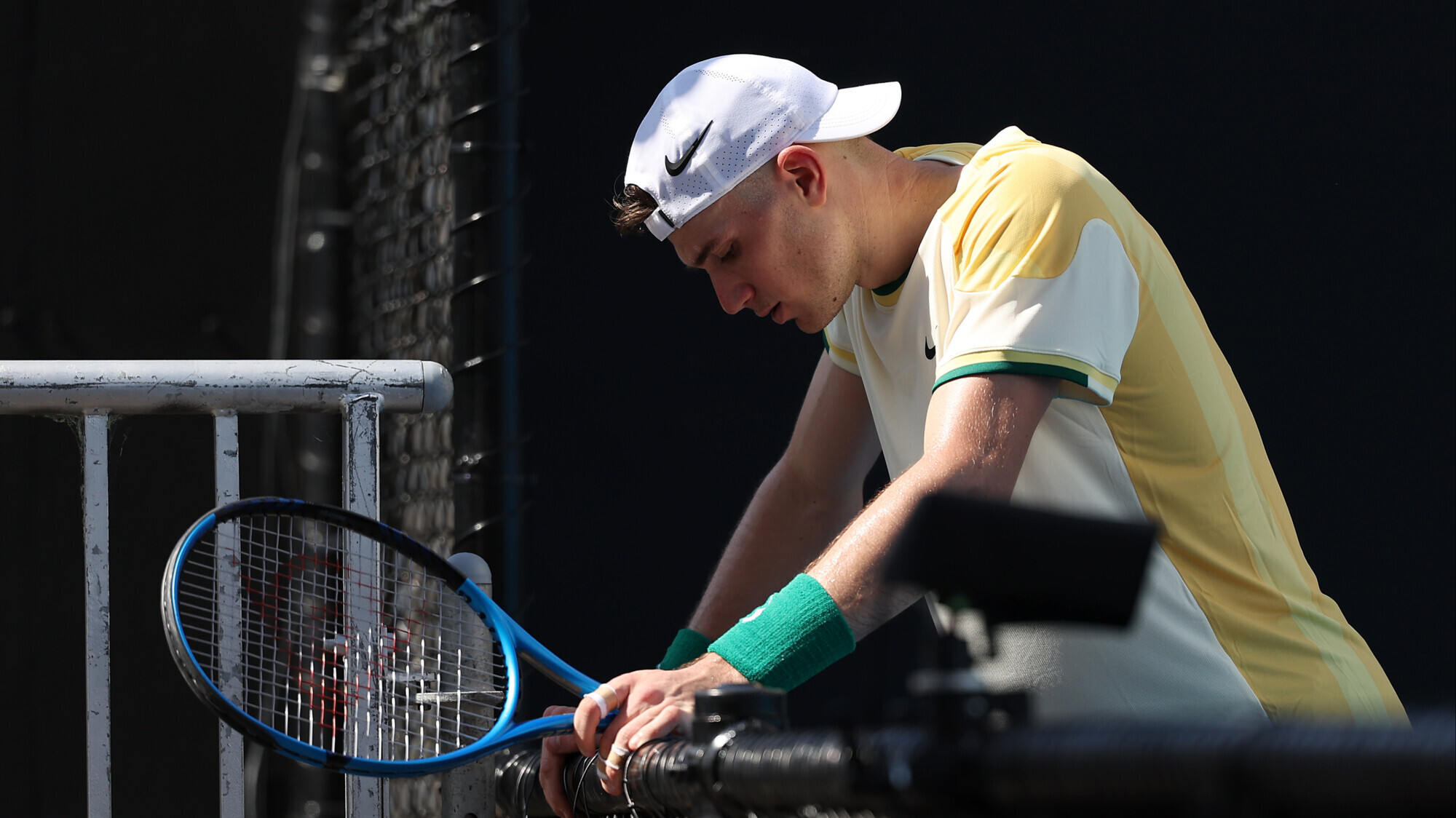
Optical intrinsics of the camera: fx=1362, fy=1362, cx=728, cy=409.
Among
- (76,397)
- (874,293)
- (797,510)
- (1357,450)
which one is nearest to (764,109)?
(874,293)

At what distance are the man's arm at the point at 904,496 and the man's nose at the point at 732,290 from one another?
0.42m

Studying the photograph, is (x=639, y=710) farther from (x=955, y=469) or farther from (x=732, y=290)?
(x=732, y=290)

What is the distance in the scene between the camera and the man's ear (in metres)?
1.61

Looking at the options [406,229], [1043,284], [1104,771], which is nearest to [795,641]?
[1043,284]

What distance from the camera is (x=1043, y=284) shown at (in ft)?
4.41

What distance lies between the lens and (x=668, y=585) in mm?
2857

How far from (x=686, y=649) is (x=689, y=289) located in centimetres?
120

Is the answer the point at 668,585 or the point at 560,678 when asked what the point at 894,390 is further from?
the point at 668,585

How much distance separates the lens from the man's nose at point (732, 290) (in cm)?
169

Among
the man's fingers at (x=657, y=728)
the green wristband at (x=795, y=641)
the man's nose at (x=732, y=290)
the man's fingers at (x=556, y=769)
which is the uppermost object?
the man's nose at (x=732, y=290)

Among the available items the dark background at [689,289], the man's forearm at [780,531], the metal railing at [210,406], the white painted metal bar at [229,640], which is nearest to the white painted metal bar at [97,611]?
the metal railing at [210,406]

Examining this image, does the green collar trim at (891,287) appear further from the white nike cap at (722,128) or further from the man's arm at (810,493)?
the man's arm at (810,493)

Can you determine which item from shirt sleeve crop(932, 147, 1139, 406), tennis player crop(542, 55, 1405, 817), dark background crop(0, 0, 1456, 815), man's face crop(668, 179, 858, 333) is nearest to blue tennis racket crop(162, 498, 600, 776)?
tennis player crop(542, 55, 1405, 817)

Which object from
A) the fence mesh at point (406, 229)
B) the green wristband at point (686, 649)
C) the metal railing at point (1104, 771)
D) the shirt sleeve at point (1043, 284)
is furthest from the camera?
the fence mesh at point (406, 229)
